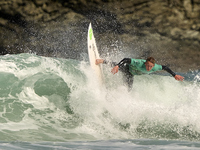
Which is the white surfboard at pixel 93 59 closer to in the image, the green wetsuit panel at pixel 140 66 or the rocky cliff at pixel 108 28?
the green wetsuit panel at pixel 140 66

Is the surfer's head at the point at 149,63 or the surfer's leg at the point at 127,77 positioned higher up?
the surfer's head at the point at 149,63

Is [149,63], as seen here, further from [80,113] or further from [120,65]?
[80,113]

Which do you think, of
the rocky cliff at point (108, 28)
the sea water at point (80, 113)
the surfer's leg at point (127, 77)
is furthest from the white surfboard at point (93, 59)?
the rocky cliff at point (108, 28)

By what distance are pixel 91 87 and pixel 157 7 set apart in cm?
684

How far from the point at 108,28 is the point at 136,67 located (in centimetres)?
663

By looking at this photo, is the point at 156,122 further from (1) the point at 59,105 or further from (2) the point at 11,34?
(2) the point at 11,34

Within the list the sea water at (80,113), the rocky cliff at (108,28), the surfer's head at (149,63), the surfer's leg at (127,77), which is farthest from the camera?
the rocky cliff at (108,28)

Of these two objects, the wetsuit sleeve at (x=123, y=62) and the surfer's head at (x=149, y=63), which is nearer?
the surfer's head at (x=149, y=63)

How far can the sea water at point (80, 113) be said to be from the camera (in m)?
3.95

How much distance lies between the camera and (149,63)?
5.10 meters

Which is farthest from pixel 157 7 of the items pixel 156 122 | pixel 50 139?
pixel 50 139

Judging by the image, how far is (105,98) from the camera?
18.8 feet

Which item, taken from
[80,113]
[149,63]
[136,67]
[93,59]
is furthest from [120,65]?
[80,113]

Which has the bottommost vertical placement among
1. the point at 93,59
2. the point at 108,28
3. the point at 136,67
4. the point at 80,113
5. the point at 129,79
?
the point at 80,113
